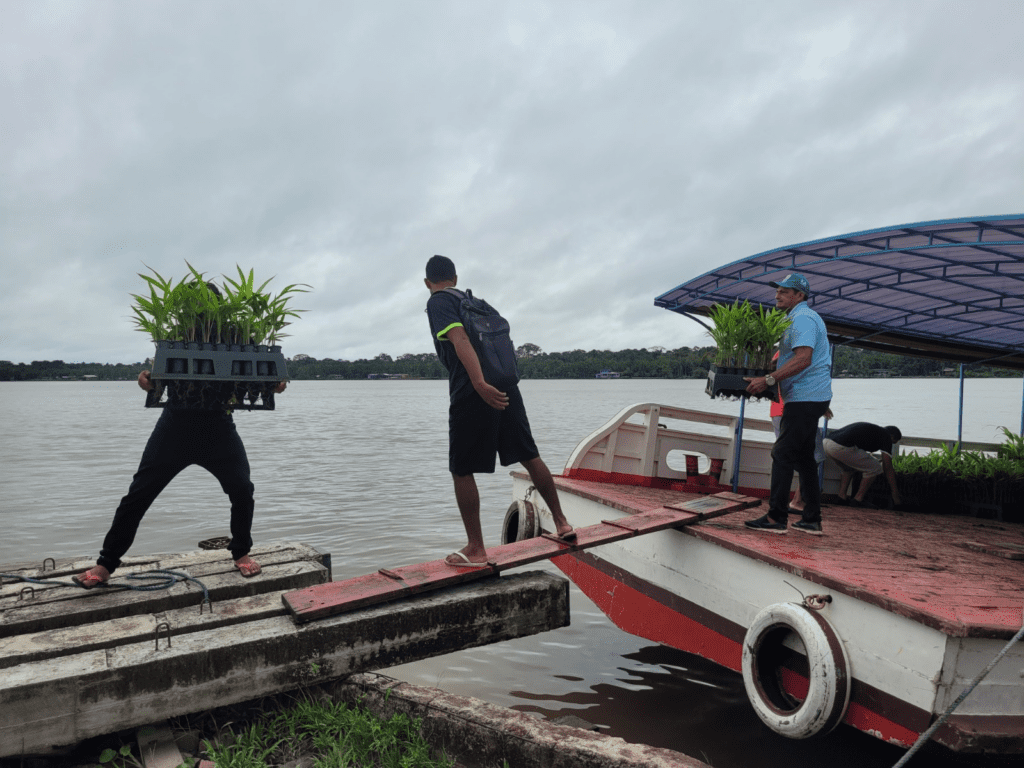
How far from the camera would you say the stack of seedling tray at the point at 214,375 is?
3715 millimetres

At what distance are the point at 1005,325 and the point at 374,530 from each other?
9.49 m

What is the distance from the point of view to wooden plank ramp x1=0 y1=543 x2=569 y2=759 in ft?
9.57

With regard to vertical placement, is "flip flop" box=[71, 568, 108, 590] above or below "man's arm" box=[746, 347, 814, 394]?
below

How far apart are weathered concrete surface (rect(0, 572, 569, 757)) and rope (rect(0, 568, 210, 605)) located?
70 centimetres

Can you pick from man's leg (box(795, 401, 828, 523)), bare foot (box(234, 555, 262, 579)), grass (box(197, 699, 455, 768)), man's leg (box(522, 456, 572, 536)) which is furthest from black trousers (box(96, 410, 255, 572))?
man's leg (box(795, 401, 828, 523))

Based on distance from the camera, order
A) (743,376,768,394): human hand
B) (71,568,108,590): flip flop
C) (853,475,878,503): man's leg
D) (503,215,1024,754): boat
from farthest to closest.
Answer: (853,475,878,503): man's leg → (743,376,768,394): human hand → (71,568,108,590): flip flop → (503,215,1024,754): boat

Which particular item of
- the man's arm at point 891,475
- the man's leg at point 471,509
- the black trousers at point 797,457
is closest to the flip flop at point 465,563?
the man's leg at point 471,509

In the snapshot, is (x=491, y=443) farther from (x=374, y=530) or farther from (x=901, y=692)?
(x=374, y=530)

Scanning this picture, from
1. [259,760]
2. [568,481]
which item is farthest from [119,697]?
[568,481]

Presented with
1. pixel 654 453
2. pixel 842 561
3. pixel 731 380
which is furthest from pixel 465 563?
pixel 654 453

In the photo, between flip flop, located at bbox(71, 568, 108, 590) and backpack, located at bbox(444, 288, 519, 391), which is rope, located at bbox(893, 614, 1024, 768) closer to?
backpack, located at bbox(444, 288, 519, 391)

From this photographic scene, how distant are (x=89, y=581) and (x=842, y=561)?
4553 mm

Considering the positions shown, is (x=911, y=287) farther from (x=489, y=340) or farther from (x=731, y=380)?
(x=489, y=340)

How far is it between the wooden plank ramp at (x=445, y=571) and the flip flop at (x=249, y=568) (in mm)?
536
